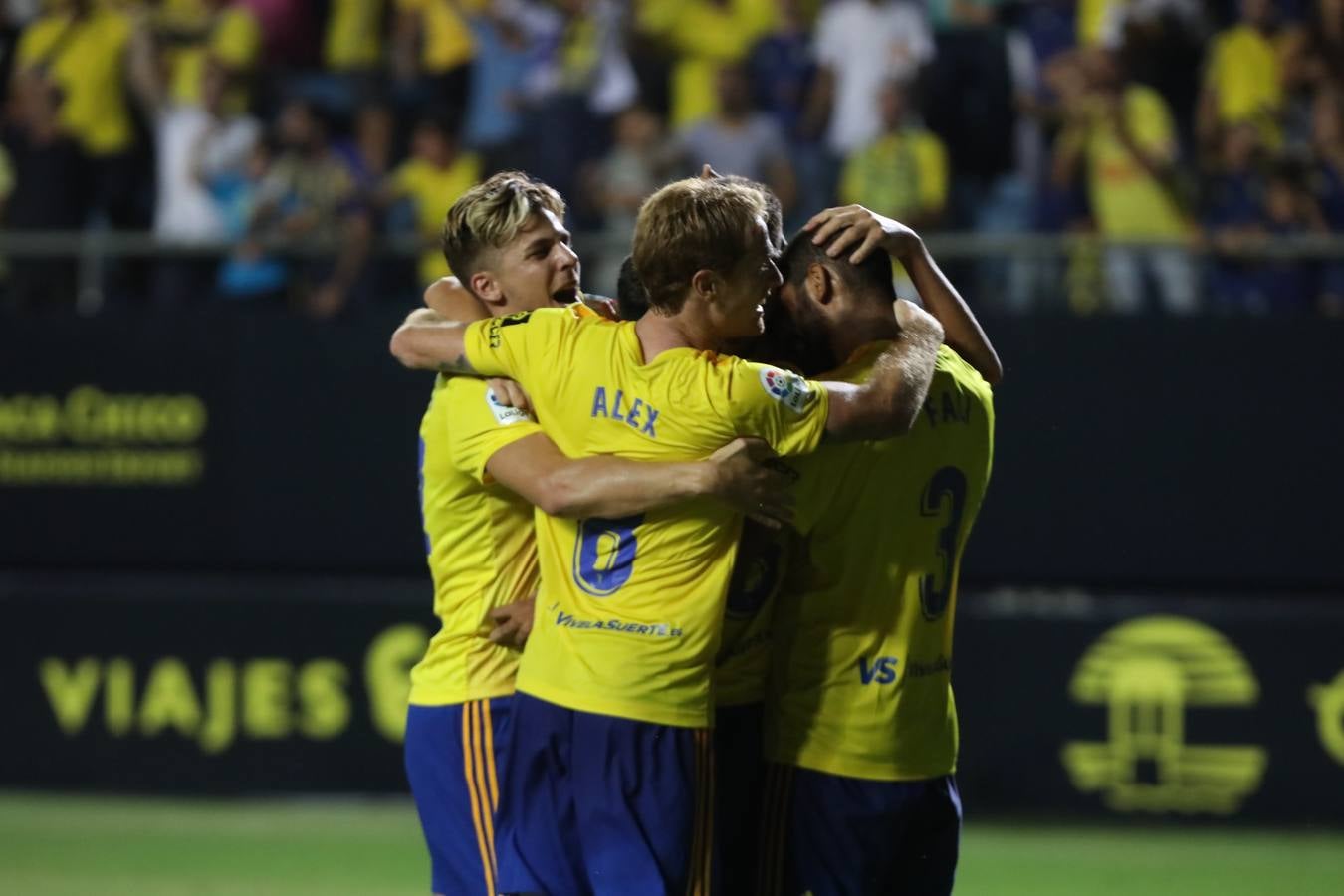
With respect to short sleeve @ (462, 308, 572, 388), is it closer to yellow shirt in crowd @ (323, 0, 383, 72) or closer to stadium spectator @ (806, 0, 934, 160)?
stadium spectator @ (806, 0, 934, 160)

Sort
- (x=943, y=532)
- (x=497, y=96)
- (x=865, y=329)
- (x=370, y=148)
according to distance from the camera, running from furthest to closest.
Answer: (x=497, y=96), (x=370, y=148), (x=943, y=532), (x=865, y=329)

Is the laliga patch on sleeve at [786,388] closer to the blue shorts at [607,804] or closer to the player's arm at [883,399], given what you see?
the player's arm at [883,399]

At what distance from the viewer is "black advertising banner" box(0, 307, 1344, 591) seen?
9094 millimetres

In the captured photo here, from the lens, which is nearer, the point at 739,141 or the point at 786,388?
the point at 786,388

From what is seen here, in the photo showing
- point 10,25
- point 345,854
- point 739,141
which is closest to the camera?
point 345,854

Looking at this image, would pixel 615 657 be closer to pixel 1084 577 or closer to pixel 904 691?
pixel 904 691

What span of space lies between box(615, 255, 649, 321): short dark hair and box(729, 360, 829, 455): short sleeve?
462 mm

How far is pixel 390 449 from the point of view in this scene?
9.77 meters

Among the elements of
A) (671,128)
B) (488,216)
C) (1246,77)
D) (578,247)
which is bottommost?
(488,216)

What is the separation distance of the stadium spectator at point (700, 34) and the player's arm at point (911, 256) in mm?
6007

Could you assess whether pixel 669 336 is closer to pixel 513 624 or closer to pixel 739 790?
pixel 513 624

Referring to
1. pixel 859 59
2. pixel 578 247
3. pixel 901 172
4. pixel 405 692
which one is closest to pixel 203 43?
pixel 578 247

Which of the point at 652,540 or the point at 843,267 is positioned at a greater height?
the point at 843,267

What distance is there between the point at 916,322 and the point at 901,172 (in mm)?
5644
